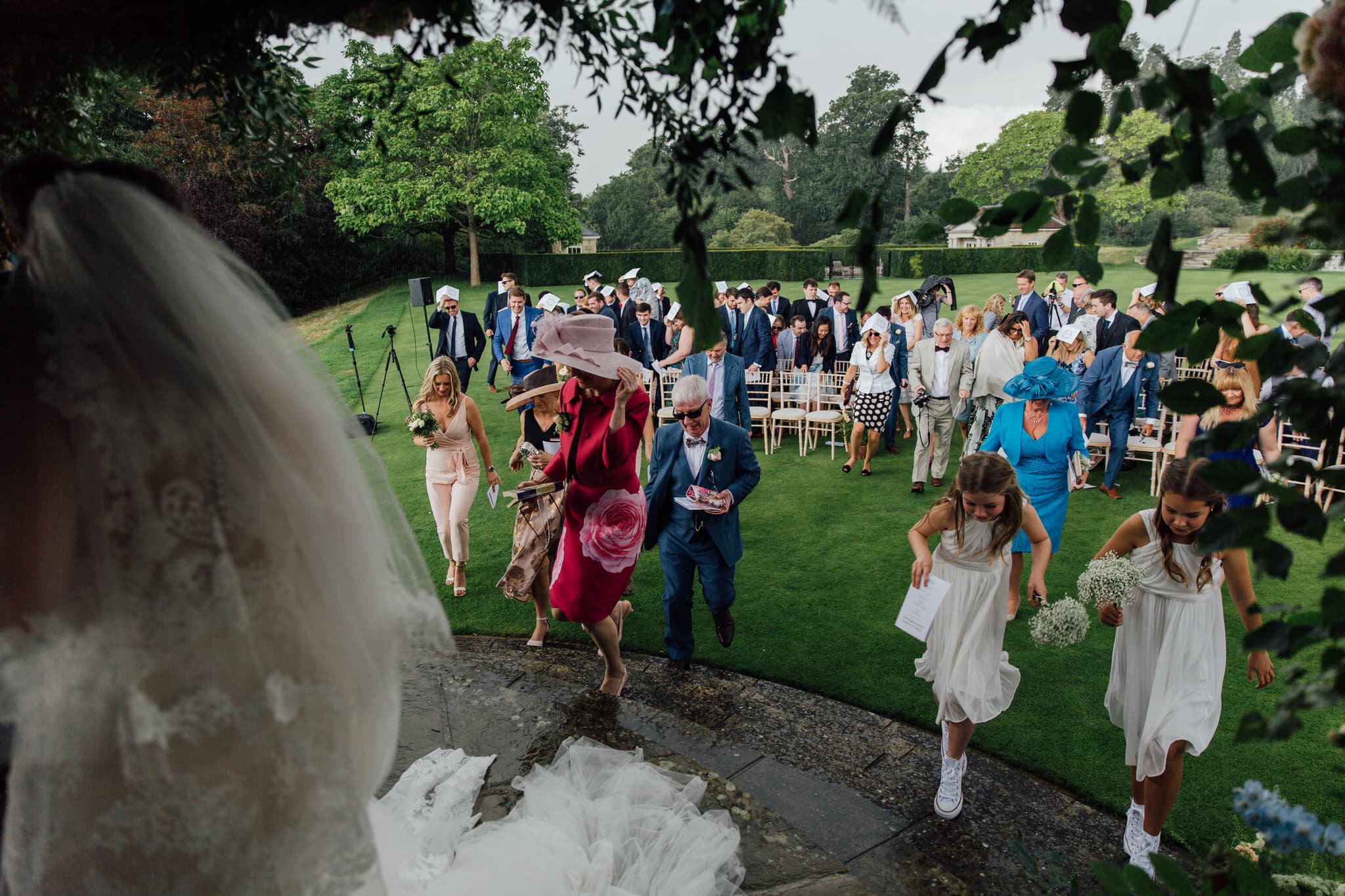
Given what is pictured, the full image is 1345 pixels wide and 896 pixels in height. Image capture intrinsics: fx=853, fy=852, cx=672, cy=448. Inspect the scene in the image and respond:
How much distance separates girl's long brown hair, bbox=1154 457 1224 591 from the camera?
12.2 ft

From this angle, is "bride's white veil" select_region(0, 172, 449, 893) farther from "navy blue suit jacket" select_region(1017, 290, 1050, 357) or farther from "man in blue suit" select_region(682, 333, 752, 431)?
"navy blue suit jacket" select_region(1017, 290, 1050, 357)

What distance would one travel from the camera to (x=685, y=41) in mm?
1653

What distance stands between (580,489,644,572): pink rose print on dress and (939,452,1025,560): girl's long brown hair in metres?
1.89

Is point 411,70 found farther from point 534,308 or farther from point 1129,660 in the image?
point 534,308

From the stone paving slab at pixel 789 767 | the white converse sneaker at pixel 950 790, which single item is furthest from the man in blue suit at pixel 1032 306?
the white converse sneaker at pixel 950 790

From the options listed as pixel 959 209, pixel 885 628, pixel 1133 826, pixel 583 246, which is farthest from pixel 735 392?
pixel 583 246

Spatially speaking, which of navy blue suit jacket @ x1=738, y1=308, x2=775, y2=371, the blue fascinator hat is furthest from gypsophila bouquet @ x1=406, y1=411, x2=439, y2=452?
navy blue suit jacket @ x1=738, y1=308, x2=775, y2=371

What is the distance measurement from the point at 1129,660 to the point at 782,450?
8.59m

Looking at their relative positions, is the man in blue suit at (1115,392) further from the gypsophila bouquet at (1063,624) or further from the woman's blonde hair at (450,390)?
the woman's blonde hair at (450,390)

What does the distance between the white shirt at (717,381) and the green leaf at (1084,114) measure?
8451 mm

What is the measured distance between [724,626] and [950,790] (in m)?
2.22

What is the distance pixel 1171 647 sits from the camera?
388cm

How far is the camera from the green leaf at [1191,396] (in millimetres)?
1443

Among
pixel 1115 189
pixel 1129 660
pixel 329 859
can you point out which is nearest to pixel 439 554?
pixel 1129 660
